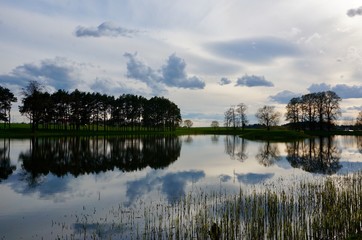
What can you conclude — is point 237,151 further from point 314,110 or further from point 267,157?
point 314,110

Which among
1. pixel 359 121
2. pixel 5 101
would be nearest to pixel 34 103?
pixel 5 101

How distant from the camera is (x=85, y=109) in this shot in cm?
15912

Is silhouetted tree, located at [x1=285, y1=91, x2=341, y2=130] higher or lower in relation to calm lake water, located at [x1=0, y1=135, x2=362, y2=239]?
higher

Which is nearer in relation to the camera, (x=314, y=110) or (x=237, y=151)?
(x=237, y=151)

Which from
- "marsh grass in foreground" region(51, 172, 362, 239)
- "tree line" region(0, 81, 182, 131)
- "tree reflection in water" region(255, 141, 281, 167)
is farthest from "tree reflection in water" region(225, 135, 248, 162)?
"tree line" region(0, 81, 182, 131)

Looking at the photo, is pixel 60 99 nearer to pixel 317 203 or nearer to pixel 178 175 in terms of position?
pixel 178 175

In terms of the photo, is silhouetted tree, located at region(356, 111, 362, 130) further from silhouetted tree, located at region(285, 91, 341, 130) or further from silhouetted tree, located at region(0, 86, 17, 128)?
silhouetted tree, located at region(0, 86, 17, 128)

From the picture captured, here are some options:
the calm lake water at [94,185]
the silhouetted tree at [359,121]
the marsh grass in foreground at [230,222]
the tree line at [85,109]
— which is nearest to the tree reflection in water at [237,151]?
the calm lake water at [94,185]

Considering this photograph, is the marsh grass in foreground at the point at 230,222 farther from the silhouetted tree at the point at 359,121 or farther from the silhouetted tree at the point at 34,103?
the silhouetted tree at the point at 359,121

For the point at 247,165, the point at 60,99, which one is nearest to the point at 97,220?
the point at 247,165

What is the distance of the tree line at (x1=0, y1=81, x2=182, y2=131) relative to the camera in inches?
5153

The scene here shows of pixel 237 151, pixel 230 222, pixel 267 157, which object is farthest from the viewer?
pixel 237 151

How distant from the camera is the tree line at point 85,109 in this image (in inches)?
5153

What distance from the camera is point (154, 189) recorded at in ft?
88.8
